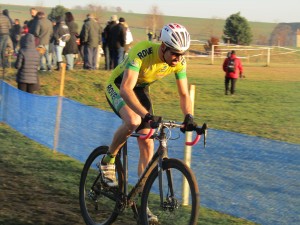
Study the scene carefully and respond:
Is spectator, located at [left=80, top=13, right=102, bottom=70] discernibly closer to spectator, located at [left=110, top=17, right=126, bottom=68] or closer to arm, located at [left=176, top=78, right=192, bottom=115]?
spectator, located at [left=110, top=17, right=126, bottom=68]

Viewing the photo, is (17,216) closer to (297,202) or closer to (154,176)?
(154,176)

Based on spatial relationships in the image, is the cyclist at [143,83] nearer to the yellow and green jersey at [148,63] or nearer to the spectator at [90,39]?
the yellow and green jersey at [148,63]

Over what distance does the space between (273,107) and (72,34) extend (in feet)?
20.7

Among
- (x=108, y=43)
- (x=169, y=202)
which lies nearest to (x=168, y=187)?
(x=169, y=202)

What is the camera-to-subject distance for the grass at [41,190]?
695 centimetres

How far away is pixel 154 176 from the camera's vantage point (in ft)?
18.7

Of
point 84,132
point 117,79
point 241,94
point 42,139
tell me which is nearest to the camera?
point 117,79

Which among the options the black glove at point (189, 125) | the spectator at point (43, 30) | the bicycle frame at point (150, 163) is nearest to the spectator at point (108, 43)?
the spectator at point (43, 30)

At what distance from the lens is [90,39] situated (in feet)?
69.3

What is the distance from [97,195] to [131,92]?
4.51 feet

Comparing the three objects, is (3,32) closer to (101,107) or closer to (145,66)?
(101,107)

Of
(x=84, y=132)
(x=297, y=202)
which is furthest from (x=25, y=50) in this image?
(x=297, y=202)

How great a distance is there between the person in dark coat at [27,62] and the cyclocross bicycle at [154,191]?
784cm

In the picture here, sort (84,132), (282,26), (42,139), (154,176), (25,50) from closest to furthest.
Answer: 1. (154,176)
2. (84,132)
3. (42,139)
4. (25,50)
5. (282,26)
